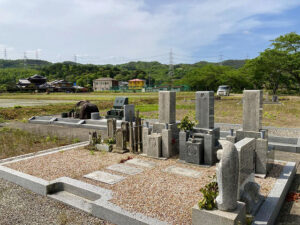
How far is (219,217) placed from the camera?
11.1 feet

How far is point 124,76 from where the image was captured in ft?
400

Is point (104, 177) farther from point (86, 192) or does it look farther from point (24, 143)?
point (24, 143)

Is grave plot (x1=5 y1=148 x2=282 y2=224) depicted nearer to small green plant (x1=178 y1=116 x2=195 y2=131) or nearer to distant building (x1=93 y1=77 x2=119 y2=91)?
small green plant (x1=178 y1=116 x2=195 y2=131)

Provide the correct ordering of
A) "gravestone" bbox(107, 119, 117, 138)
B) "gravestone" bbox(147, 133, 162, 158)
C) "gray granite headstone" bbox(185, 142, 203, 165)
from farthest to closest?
"gravestone" bbox(107, 119, 117, 138), "gravestone" bbox(147, 133, 162, 158), "gray granite headstone" bbox(185, 142, 203, 165)

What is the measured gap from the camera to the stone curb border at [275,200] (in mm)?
3971

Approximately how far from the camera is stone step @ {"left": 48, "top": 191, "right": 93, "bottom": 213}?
4718 mm

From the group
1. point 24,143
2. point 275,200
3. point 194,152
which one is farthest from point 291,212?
point 24,143

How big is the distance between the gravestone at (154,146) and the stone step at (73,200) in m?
3.13

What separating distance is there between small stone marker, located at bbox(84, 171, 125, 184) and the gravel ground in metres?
1.19

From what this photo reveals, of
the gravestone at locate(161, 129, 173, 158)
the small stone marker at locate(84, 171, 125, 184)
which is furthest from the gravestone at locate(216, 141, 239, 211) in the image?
the gravestone at locate(161, 129, 173, 158)

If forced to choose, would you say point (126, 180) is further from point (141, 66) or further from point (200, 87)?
point (141, 66)

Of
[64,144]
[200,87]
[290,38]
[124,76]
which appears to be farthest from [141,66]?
[64,144]

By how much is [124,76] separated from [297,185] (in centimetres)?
11907

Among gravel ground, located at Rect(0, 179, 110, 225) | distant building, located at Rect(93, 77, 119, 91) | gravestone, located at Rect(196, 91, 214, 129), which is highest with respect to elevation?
distant building, located at Rect(93, 77, 119, 91)
